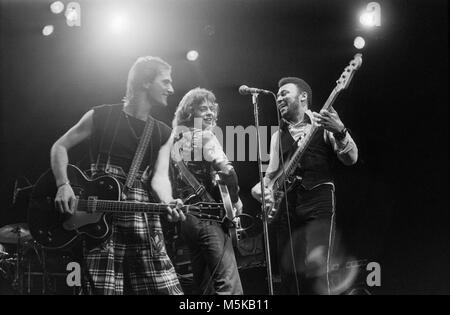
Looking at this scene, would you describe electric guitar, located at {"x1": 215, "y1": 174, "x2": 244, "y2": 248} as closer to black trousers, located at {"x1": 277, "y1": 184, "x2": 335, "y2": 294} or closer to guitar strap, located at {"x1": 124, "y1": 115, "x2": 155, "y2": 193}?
black trousers, located at {"x1": 277, "y1": 184, "x2": 335, "y2": 294}

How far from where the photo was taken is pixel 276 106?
174 inches

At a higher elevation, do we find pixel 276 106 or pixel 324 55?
pixel 324 55

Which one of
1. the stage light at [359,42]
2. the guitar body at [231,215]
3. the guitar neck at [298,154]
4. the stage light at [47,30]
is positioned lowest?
the guitar body at [231,215]

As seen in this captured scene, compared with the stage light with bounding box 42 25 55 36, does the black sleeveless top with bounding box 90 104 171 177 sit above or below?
below

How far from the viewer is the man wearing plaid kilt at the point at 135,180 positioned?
3.61 m

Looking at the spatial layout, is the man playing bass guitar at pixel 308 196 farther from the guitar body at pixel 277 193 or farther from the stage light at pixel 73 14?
the stage light at pixel 73 14

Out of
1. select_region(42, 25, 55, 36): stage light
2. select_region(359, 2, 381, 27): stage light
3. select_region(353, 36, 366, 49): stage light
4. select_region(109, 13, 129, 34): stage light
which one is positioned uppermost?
select_region(359, 2, 381, 27): stage light

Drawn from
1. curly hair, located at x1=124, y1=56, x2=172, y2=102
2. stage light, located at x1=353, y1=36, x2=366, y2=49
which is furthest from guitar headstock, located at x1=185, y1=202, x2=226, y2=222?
stage light, located at x1=353, y1=36, x2=366, y2=49

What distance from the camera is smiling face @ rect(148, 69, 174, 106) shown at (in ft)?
13.6

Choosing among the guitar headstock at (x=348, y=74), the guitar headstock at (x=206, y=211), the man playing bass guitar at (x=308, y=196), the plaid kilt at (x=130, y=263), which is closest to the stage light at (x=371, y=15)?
the guitar headstock at (x=348, y=74)
